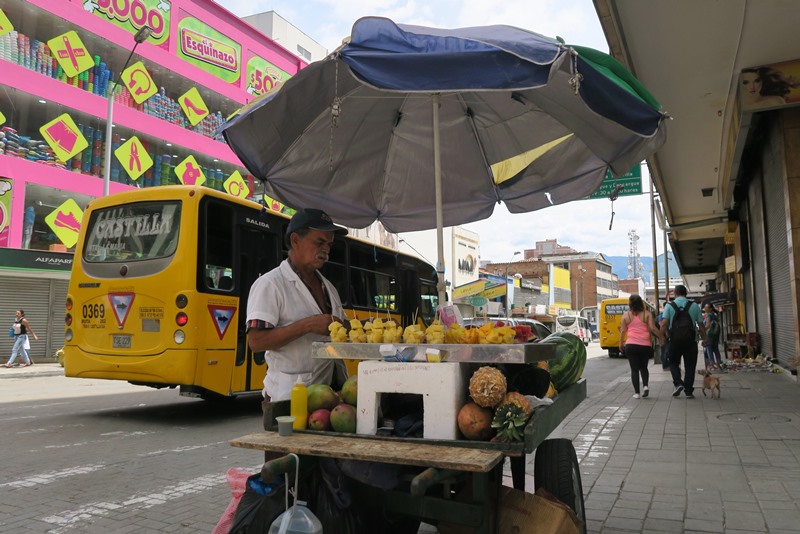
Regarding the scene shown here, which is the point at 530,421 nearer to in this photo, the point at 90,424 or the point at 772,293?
the point at 90,424

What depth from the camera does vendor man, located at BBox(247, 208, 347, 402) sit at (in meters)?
3.17

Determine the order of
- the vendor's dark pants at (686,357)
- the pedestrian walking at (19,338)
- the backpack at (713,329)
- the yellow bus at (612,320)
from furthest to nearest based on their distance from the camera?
the yellow bus at (612,320) → the pedestrian walking at (19,338) → the backpack at (713,329) → the vendor's dark pants at (686,357)

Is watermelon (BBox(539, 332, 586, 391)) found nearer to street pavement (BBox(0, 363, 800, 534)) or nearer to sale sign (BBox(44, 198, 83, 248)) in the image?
street pavement (BBox(0, 363, 800, 534))

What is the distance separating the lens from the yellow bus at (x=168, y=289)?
7938 mm

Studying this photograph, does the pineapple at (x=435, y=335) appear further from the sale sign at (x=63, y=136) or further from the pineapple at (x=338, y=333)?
the sale sign at (x=63, y=136)

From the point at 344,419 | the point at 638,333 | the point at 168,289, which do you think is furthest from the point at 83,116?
the point at 344,419

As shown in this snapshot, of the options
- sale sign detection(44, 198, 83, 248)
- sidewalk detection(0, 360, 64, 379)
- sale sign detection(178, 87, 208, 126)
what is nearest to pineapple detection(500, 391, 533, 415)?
sidewalk detection(0, 360, 64, 379)

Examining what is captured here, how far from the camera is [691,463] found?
581 cm

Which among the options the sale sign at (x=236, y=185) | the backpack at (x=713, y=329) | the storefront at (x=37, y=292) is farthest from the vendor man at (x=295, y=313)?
the sale sign at (x=236, y=185)

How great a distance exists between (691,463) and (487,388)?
4.38 meters

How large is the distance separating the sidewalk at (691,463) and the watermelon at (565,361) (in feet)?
3.90

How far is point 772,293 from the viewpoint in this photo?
1418cm

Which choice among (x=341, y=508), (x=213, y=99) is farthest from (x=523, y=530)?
(x=213, y=99)

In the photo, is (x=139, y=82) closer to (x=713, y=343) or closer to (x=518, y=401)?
(x=713, y=343)
